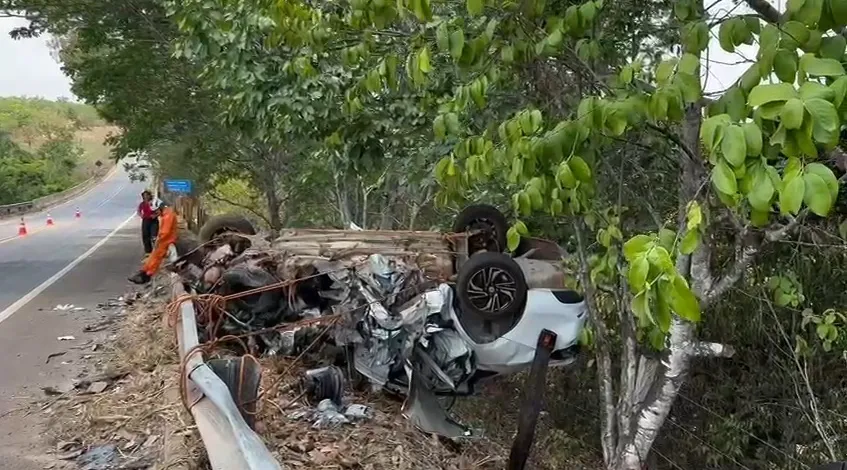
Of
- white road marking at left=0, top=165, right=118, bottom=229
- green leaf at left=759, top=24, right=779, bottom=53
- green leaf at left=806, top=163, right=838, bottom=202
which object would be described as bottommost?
white road marking at left=0, top=165, right=118, bottom=229

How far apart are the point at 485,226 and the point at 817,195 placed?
6.39 m

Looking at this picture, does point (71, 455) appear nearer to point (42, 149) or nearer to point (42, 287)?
point (42, 287)

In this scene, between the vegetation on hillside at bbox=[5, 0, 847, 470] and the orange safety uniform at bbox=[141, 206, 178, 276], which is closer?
the vegetation on hillside at bbox=[5, 0, 847, 470]

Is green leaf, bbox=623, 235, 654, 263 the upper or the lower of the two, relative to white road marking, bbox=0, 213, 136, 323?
upper

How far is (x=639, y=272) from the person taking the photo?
74.5 inches

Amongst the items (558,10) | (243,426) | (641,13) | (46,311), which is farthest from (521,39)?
(46,311)

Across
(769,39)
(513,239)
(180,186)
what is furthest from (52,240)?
(769,39)

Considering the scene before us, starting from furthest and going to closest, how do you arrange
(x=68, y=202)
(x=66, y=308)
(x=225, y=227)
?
(x=68, y=202), (x=66, y=308), (x=225, y=227)

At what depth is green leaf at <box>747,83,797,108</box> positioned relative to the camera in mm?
1737

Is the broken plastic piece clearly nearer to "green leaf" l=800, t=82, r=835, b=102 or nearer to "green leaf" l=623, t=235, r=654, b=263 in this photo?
"green leaf" l=623, t=235, r=654, b=263

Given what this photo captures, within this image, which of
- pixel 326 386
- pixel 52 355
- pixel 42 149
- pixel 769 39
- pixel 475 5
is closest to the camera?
pixel 769 39

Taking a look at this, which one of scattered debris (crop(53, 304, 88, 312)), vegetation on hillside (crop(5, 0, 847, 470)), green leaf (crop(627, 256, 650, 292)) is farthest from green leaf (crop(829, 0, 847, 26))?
scattered debris (crop(53, 304, 88, 312))

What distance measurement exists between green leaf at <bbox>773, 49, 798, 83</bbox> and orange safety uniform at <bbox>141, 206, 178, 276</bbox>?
12.6 meters

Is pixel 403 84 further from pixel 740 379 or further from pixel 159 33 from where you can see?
pixel 159 33
